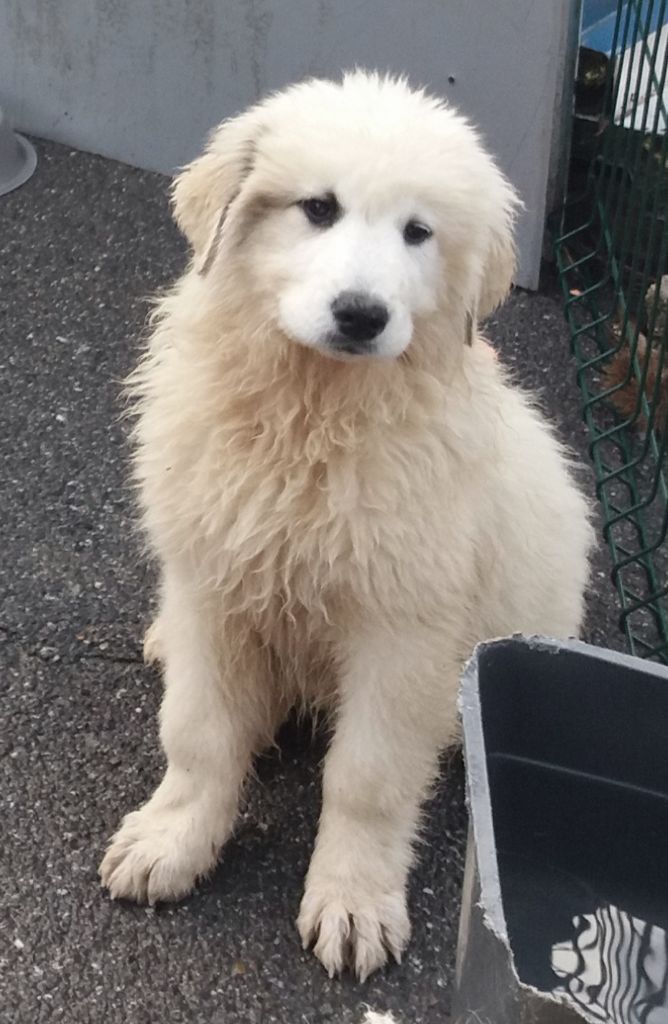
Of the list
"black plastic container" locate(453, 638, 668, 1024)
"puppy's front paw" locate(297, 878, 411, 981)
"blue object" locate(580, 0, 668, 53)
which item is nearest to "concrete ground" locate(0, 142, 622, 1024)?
"puppy's front paw" locate(297, 878, 411, 981)

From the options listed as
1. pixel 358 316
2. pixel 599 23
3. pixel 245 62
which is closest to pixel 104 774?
pixel 358 316

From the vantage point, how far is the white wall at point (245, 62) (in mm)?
4090

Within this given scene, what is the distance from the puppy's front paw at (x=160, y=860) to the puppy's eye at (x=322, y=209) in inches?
46.0

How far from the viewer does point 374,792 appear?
7.57 ft

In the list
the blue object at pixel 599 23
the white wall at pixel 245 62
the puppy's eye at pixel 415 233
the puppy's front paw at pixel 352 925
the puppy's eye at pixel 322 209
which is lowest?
the puppy's front paw at pixel 352 925

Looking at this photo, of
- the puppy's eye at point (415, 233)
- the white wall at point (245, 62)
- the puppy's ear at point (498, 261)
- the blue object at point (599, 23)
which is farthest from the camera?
the blue object at point (599, 23)

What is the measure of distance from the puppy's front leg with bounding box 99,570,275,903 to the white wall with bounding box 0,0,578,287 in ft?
8.06

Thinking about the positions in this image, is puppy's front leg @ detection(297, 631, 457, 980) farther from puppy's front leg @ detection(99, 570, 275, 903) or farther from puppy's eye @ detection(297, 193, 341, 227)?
puppy's eye @ detection(297, 193, 341, 227)

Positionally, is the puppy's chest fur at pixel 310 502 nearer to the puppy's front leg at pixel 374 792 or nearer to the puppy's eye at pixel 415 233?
the puppy's front leg at pixel 374 792

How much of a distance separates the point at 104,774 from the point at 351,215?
4.46 feet

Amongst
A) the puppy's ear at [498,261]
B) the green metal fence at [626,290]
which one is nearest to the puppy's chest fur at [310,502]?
the puppy's ear at [498,261]

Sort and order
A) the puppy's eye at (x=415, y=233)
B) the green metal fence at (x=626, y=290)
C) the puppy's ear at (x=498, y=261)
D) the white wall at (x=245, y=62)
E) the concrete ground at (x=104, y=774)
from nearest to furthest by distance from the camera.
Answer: the puppy's eye at (x=415, y=233) → the puppy's ear at (x=498, y=261) → the concrete ground at (x=104, y=774) → the green metal fence at (x=626, y=290) → the white wall at (x=245, y=62)

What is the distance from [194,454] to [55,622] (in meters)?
1.03

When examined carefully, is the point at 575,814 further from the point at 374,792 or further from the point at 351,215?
the point at 351,215
